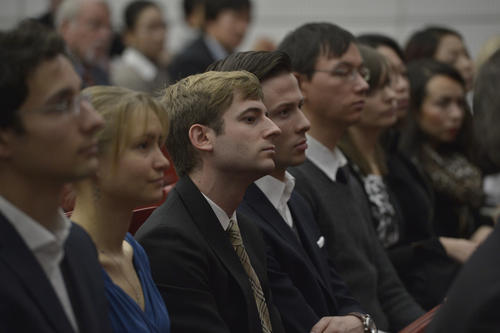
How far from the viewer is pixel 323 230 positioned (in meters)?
2.83

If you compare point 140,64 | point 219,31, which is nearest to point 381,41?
point 219,31

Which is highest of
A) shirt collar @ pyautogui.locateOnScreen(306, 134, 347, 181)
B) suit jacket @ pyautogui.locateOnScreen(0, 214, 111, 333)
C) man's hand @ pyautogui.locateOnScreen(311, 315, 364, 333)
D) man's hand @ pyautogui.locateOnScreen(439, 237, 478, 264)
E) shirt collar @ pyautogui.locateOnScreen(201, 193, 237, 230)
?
suit jacket @ pyautogui.locateOnScreen(0, 214, 111, 333)

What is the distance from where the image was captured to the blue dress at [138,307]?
5.83ft

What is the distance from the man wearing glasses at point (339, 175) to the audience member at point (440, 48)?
2.17m

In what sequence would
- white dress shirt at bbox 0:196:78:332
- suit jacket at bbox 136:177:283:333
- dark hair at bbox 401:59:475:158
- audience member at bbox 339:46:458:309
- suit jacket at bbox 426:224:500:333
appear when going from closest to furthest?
1. suit jacket at bbox 426:224:500:333
2. white dress shirt at bbox 0:196:78:332
3. suit jacket at bbox 136:177:283:333
4. audience member at bbox 339:46:458:309
5. dark hair at bbox 401:59:475:158

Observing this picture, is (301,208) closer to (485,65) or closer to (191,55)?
(485,65)

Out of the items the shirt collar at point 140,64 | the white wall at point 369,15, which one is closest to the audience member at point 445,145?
the shirt collar at point 140,64

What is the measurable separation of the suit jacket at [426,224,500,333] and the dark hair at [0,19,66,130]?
84 centimetres

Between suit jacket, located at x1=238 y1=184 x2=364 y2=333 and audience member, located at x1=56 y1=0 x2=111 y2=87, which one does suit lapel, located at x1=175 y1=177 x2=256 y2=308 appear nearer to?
suit jacket, located at x1=238 y1=184 x2=364 y2=333

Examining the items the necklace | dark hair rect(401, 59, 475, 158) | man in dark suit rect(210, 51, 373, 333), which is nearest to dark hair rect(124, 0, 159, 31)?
dark hair rect(401, 59, 475, 158)

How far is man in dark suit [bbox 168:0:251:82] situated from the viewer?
5.47 metres

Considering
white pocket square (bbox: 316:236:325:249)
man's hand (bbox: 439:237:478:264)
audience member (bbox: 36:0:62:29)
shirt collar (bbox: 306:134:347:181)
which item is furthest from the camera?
audience member (bbox: 36:0:62:29)

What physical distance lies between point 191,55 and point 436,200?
2060 mm

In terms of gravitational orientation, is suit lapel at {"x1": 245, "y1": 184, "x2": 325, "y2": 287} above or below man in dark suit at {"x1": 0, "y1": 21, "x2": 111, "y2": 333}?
below
